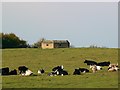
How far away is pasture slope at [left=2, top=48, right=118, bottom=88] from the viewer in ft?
56.4

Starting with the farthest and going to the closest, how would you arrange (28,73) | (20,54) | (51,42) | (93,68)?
(51,42) < (20,54) < (93,68) < (28,73)

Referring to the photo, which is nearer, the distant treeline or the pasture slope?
the pasture slope

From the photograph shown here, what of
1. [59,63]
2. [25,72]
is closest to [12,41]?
[59,63]

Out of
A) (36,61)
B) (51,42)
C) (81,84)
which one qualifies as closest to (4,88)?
(81,84)

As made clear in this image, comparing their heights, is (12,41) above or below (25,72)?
above

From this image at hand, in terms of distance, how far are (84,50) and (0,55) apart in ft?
25.6

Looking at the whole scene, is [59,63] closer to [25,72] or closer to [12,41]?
[25,72]

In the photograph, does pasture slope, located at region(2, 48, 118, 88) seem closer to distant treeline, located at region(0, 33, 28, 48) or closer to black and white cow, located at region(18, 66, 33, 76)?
black and white cow, located at region(18, 66, 33, 76)

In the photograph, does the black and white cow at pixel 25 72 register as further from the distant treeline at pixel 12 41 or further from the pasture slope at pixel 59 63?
the distant treeline at pixel 12 41

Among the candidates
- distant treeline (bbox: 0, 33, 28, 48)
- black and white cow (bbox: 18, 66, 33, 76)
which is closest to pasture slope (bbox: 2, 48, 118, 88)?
black and white cow (bbox: 18, 66, 33, 76)

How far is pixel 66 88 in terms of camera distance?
1598 centimetres

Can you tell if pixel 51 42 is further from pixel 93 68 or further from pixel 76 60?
pixel 93 68

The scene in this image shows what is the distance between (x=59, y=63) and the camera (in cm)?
2891

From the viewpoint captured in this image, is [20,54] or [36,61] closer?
[36,61]
